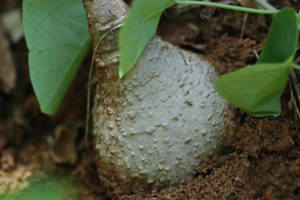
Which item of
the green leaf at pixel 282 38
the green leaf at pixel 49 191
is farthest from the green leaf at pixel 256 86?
the green leaf at pixel 49 191

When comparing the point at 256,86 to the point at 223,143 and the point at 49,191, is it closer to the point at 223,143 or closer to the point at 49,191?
the point at 223,143

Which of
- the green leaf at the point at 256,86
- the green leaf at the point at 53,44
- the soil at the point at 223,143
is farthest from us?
the green leaf at the point at 53,44

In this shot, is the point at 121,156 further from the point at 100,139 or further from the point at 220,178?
the point at 220,178

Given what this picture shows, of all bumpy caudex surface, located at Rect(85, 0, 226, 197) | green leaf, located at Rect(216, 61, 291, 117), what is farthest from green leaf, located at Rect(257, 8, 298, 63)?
bumpy caudex surface, located at Rect(85, 0, 226, 197)

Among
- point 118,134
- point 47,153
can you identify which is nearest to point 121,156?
point 118,134

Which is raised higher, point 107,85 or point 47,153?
point 107,85

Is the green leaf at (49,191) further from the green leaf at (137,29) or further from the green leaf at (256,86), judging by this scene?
A: the green leaf at (256,86)
